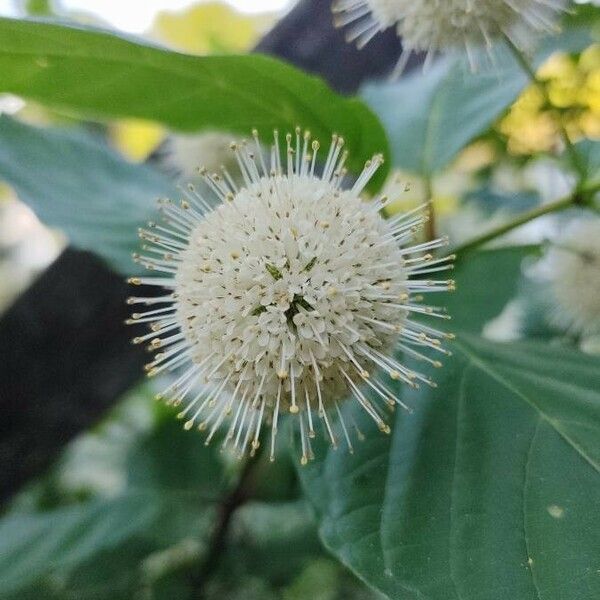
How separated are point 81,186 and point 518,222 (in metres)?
0.66

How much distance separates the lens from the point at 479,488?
2.25ft

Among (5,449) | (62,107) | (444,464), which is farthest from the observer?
(5,449)

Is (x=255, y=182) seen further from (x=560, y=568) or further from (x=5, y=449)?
(x=5, y=449)

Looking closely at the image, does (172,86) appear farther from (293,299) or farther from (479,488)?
(479,488)

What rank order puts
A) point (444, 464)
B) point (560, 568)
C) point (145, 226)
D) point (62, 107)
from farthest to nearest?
point (145, 226), point (62, 107), point (444, 464), point (560, 568)

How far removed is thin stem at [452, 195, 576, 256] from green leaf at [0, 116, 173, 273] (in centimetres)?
44

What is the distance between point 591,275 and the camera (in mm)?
1125

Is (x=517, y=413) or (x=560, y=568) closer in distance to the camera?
(x=560, y=568)

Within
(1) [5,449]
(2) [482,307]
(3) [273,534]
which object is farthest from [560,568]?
(1) [5,449]

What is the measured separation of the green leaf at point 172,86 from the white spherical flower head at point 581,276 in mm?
345

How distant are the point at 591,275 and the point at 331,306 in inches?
24.8

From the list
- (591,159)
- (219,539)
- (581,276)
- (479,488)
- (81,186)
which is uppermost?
(81,186)

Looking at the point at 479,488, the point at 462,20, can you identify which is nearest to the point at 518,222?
the point at 462,20

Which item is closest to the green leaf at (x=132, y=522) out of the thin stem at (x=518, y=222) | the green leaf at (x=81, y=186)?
the green leaf at (x=81, y=186)
